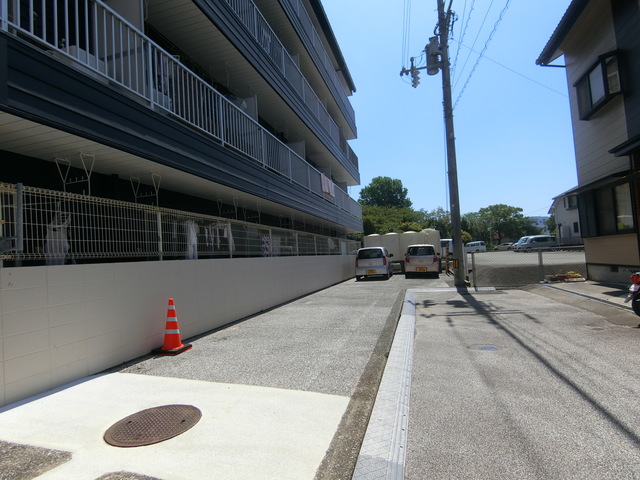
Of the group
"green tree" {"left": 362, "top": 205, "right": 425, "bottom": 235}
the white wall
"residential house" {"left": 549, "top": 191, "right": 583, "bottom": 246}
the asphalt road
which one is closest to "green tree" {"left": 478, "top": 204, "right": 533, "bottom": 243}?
"green tree" {"left": 362, "top": 205, "right": 425, "bottom": 235}

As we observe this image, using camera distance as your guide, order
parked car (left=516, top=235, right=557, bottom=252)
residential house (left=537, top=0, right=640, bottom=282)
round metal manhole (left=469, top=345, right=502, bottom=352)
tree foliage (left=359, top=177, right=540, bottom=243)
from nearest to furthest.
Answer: round metal manhole (left=469, top=345, right=502, bottom=352)
residential house (left=537, top=0, right=640, bottom=282)
parked car (left=516, top=235, right=557, bottom=252)
tree foliage (left=359, top=177, right=540, bottom=243)

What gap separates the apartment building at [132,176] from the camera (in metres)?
3.99

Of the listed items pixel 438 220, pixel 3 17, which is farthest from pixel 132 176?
pixel 438 220

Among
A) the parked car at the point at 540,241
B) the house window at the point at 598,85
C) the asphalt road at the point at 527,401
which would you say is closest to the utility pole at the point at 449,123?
the house window at the point at 598,85

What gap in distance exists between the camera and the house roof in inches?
421

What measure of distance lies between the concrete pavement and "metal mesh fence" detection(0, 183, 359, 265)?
1.59m

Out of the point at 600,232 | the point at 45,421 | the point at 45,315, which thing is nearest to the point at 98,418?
the point at 45,421

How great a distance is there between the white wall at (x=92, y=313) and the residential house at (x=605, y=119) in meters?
10.2

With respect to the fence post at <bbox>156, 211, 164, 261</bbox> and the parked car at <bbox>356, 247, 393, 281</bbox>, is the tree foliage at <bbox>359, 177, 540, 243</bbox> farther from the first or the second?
the fence post at <bbox>156, 211, 164, 261</bbox>

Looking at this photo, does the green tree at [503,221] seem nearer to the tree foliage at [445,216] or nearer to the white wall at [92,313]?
the tree foliage at [445,216]

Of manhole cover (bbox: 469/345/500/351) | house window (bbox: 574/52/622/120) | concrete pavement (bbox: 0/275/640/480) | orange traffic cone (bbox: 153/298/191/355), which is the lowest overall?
manhole cover (bbox: 469/345/500/351)

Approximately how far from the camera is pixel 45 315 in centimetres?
402

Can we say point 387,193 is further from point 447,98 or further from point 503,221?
point 447,98

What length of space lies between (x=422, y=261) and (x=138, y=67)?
16.1 meters
